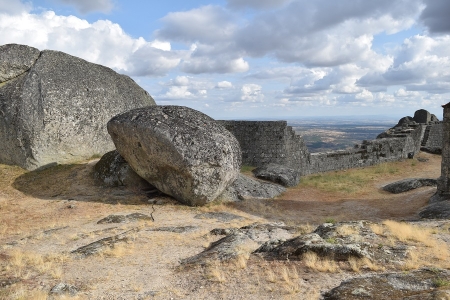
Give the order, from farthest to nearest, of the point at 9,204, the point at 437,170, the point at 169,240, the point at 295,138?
the point at 437,170
the point at 295,138
the point at 9,204
the point at 169,240

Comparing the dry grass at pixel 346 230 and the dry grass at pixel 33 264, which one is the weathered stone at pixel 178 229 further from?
the dry grass at pixel 346 230

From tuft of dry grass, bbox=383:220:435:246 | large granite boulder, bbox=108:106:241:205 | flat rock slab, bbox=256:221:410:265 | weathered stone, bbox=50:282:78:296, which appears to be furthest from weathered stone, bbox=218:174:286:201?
weathered stone, bbox=50:282:78:296

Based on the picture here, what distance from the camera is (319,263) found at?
22.4 feet

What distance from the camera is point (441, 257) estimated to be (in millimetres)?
7051

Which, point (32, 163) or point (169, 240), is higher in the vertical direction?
point (32, 163)

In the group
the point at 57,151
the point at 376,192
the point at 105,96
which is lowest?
the point at 376,192

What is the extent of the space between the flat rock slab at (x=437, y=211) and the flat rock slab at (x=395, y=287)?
27.3 feet

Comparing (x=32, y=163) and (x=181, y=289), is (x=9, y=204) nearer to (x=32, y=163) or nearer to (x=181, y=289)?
(x=32, y=163)

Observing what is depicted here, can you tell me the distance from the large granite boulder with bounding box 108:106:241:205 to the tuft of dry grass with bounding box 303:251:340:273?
7.70m

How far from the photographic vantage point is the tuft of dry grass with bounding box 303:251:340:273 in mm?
6621

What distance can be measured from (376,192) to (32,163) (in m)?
17.2

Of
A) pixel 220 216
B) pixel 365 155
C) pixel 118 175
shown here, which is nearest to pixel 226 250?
pixel 220 216

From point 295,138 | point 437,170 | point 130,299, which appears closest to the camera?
point 130,299

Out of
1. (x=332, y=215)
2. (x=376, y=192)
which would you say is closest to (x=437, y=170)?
(x=376, y=192)
